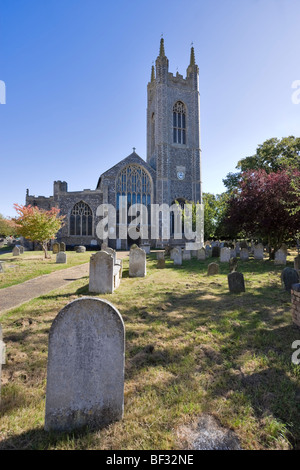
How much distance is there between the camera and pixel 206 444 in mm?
1607

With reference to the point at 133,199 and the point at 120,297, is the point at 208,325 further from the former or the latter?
the point at 133,199

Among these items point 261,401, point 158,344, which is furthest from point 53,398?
point 261,401

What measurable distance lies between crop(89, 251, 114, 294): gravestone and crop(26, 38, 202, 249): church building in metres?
19.9

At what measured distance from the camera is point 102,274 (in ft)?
19.4

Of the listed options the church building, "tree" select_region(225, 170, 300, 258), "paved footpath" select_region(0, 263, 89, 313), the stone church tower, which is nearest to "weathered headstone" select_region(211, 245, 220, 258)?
"tree" select_region(225, 170, 300, 258)

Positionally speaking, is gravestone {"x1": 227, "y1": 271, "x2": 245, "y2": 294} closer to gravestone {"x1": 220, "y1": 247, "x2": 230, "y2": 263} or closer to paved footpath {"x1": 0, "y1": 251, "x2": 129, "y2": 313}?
paved footpath {"x1": 0, "y1": 251, "x2": 129, "y2": 313}

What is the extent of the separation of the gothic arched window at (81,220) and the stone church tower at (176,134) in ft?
29.6

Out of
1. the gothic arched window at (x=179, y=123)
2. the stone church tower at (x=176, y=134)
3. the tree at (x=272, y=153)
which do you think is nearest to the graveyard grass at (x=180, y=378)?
the tree at (x=272, y=153)

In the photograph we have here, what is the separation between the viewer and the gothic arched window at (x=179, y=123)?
29.8 meters

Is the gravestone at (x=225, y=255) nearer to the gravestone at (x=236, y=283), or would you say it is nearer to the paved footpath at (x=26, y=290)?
the gravestone at (x=236, y=283)

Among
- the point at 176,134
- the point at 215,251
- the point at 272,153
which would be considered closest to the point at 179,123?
the point at 176,134

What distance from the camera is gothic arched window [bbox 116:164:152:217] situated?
2739 centimetres

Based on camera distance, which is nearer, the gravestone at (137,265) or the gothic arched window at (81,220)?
the gravestone at (137,265)

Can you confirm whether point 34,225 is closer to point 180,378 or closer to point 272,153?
point 180,378
